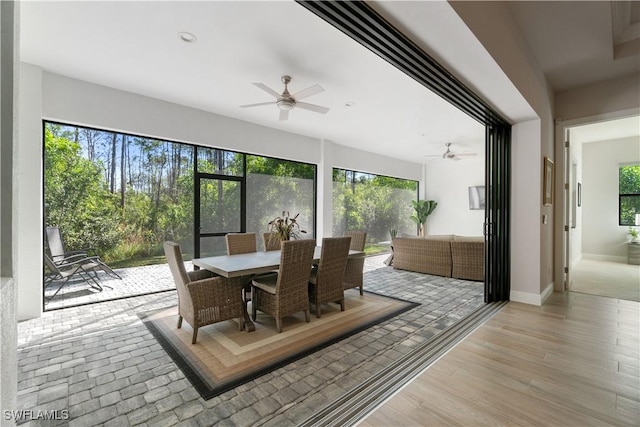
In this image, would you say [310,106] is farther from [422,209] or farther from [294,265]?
[422,209]

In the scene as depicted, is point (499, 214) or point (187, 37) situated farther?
point (499, 214)

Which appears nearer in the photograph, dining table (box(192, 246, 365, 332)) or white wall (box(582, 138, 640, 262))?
dining table (box(192, 246, 365, 332))

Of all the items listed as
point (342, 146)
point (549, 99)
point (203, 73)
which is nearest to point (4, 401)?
point (203, 73)

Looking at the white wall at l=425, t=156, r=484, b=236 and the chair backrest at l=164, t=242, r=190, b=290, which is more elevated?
the white wall at l=425, t=156, r=484, b=236

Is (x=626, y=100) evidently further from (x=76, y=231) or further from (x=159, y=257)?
(x=76, y=231)

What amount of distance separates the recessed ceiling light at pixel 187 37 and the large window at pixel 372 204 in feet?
15.5

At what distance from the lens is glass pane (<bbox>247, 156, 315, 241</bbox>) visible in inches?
216

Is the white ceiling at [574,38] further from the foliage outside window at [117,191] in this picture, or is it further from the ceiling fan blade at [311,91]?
the foliage outside window at [117,191]

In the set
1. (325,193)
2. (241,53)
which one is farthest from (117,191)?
(325,193)

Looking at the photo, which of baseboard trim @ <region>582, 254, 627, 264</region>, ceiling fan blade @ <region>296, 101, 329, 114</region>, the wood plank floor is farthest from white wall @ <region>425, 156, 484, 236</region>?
ceiling fan blade @ <region>296, 101, 329, 114</region>

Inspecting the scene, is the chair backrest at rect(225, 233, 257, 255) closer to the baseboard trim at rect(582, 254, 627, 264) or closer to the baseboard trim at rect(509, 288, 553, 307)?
the baseboard trim at rect(509, 288, 553, 307)

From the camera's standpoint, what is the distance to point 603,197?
6984 mm

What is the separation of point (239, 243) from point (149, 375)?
6.51ft

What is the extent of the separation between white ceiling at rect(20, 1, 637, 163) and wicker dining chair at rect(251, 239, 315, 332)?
196 centimetres
